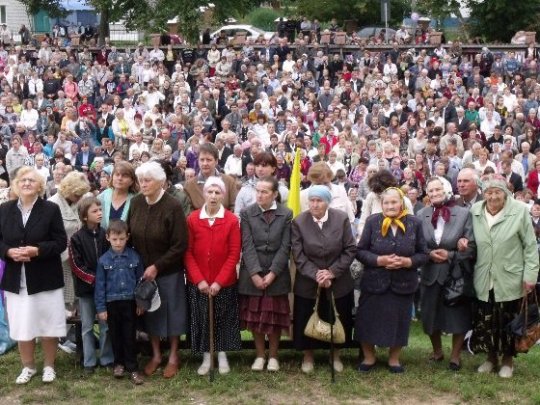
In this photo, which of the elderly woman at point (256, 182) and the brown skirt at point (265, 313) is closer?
the brown skirt at point (265, 313)

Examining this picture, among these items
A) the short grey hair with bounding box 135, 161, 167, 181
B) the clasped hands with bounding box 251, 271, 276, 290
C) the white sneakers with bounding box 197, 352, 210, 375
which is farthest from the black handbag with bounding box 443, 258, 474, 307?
the short grey hair with bounding box 135, 161, 167, 181

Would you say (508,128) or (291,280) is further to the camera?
(508,128)

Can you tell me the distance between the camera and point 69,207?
24.6 ft

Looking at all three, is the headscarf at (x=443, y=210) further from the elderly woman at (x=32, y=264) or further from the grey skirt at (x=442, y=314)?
the elderly woman at (x=32, y=264)

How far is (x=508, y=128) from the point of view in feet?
60.3

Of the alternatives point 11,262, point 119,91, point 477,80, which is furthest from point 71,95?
point 11,262

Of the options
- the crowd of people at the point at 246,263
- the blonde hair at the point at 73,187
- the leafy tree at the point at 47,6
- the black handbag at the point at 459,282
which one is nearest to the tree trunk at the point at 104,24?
the leafy tree at the point at 47,6

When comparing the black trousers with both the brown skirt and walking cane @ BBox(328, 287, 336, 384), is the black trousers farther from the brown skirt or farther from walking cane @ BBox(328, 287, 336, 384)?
walking cane @ BBox(328, 287, 336, 384)

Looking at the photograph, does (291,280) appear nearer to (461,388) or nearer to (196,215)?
(196,215)

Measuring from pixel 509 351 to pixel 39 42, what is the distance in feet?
81.1

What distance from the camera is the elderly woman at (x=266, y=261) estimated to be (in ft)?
23.2

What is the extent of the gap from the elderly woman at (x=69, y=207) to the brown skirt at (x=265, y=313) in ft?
4.59

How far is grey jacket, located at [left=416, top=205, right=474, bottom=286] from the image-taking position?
280 inches

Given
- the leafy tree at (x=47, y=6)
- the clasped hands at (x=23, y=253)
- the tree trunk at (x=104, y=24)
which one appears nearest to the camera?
the clasped hands at (x=23, y=253)
